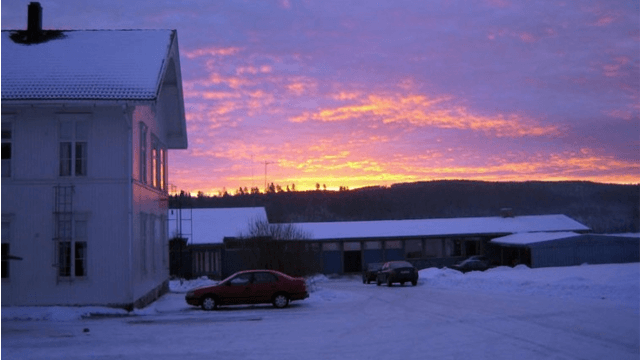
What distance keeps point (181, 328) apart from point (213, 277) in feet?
124

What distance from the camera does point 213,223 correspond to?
6103 centimetres

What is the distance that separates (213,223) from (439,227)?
21394mm

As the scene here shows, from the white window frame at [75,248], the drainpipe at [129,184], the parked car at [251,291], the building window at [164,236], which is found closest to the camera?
the drainpipe at [129,184]

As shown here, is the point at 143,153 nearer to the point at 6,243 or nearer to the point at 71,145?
the point at 71,145

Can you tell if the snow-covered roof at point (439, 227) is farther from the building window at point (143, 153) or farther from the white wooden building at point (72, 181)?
the white wooden building at point (72, 181)

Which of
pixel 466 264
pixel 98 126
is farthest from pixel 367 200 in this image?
pixel 98 126

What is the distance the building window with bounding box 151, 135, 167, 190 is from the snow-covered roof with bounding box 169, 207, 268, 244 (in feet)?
61.2

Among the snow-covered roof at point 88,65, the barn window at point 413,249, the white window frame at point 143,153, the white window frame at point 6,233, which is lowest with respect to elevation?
the barn window at point 413,249

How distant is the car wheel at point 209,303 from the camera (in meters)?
24.5

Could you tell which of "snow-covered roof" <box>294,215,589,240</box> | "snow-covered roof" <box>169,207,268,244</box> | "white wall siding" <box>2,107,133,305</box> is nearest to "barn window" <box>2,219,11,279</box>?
"white wall siding" <box>2,107,133,305</box>

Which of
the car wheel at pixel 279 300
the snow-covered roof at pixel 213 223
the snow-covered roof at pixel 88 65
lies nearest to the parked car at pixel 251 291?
the car wheel at pixel 279 300

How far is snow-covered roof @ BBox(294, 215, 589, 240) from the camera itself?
6362 centimetres

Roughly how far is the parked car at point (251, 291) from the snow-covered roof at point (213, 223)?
26.4m

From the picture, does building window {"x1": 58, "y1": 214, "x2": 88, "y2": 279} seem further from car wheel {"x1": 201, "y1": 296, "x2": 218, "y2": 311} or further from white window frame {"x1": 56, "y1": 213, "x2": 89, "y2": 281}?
car wheel {"x1": 201, "y1": 296, "x2": 218, "y2": 311}
